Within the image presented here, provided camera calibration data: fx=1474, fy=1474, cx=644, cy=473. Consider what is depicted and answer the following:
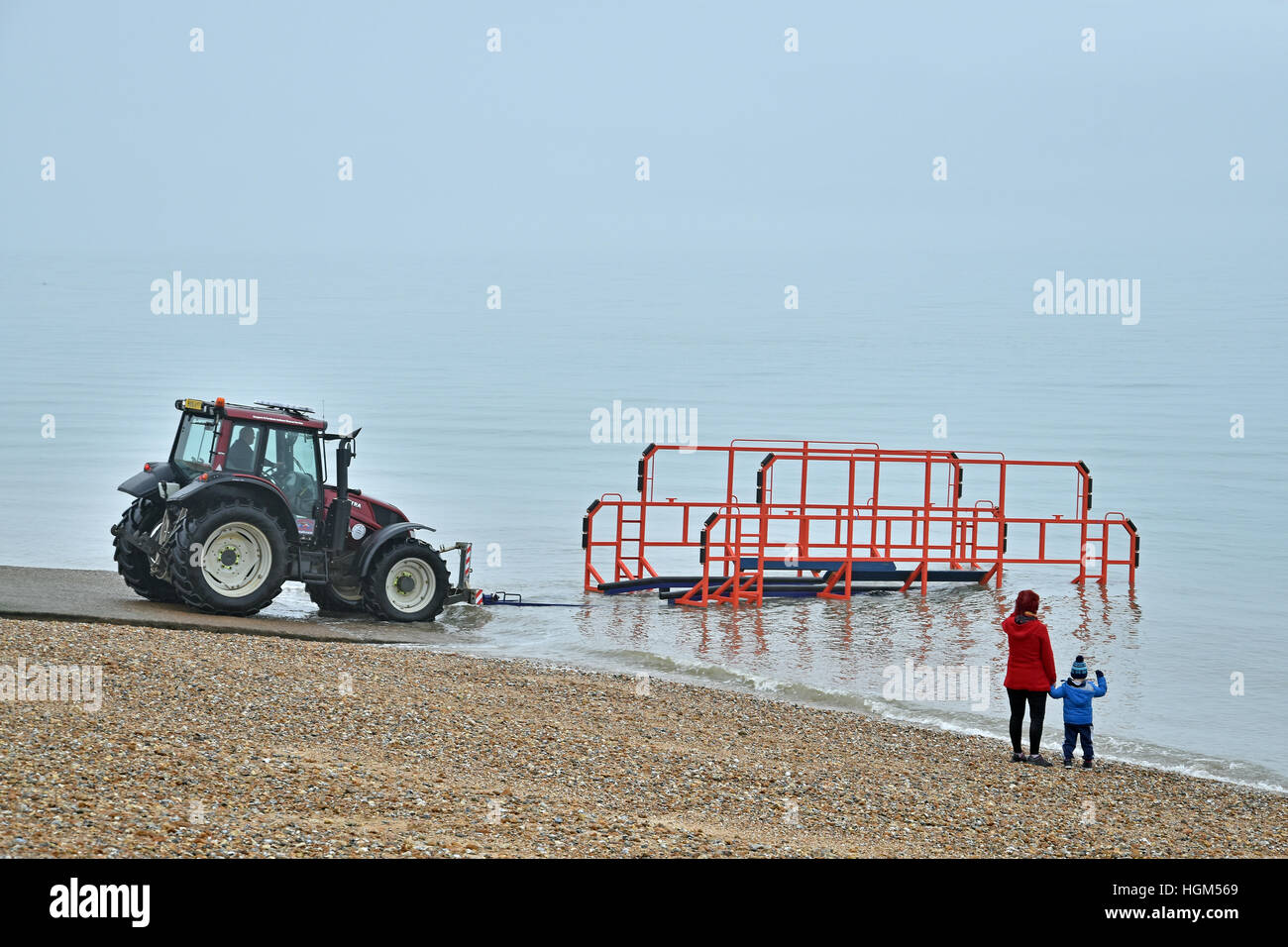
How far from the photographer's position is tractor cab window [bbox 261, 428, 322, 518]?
14.5 m

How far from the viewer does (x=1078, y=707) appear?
33.1 feet

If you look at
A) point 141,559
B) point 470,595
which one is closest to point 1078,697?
point 470,595

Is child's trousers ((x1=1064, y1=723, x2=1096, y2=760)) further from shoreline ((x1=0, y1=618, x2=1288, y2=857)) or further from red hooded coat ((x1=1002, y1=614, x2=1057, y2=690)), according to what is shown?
red hooded coat ((x1=1002, y1=614, x2=1057, y2=690))

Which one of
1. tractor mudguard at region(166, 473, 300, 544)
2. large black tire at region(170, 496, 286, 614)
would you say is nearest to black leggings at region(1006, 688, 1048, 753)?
large black tire at region(170, 496, 286, 614)

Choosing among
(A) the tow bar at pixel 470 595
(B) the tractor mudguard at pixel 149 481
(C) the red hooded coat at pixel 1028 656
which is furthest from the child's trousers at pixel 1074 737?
(B) the tractor mudguard at pixel 149 481

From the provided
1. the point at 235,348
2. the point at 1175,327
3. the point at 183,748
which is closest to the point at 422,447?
the point at 183,748

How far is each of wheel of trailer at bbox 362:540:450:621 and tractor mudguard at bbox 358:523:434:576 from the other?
7cm

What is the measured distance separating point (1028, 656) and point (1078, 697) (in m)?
0.44

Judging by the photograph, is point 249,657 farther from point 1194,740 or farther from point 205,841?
point 1194,740

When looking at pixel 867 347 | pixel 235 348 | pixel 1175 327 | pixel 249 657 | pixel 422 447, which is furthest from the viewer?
pixel 1175 327

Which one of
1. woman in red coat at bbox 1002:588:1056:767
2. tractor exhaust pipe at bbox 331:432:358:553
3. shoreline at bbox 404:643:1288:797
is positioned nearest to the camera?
woman in red coat at bbox 1002:588:1056:767

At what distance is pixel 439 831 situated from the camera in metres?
6.71

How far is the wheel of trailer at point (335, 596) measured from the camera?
597 inches
